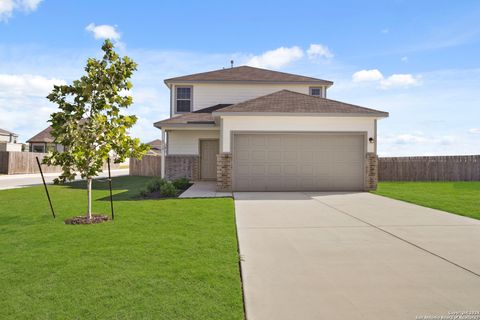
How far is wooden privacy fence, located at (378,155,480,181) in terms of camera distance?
67.8 feet

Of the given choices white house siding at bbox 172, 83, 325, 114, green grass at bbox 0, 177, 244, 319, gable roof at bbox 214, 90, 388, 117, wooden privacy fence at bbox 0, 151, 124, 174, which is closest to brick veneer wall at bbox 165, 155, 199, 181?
white house siding at bbox 172, 83, 325, 114

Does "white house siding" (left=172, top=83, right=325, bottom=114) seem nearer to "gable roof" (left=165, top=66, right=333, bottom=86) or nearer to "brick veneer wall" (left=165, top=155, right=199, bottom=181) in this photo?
"gable roof" (left=165, top=66, right=333, bottom=86)

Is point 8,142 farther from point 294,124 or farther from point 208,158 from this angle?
point 294,124

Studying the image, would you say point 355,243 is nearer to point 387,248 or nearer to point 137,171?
point 387,248

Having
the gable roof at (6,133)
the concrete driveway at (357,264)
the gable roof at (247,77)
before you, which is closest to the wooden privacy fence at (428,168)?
the gable roof at (247,77)

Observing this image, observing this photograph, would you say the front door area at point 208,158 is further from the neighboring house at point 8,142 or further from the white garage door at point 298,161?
the neighboring house at point 8,142

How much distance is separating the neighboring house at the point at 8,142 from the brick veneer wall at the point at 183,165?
24121 millimetres

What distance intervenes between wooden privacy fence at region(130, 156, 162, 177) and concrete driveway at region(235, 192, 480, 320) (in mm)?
16791

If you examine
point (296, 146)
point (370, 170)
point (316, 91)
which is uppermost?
point (316, 91)

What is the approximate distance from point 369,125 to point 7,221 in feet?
40.4

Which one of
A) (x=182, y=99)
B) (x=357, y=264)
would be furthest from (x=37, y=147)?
(x=357, y=264)

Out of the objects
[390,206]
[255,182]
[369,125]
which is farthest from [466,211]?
[255,182]

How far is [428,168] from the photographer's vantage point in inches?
822

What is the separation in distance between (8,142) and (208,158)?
2961 centimetres
